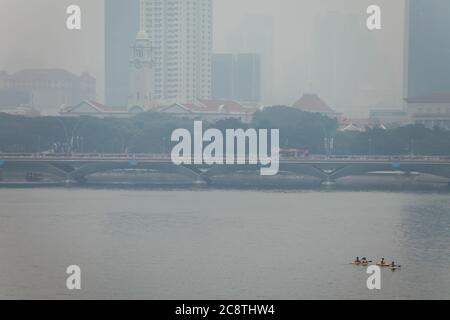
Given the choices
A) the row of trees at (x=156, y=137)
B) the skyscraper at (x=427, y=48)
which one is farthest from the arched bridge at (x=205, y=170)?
the skyscraper at (x=427, y=48)

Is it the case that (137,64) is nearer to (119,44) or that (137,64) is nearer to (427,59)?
(119,44)

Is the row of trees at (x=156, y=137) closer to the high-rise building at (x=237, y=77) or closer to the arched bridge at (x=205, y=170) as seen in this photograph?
the arched bridge at (x=205, y=170)

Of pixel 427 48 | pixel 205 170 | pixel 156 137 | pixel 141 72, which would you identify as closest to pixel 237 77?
pixel 141 72

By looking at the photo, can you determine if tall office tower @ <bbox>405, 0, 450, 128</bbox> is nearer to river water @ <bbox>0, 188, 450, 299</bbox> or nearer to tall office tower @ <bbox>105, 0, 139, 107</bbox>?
tall office tower @ <bbox>105, 0, 139, 107</bbox>

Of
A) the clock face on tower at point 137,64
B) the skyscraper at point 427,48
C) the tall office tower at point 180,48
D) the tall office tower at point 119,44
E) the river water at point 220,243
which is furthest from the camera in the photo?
the skyscraper at point 427,48

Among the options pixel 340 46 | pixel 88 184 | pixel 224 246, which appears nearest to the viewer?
pixel 224 246
